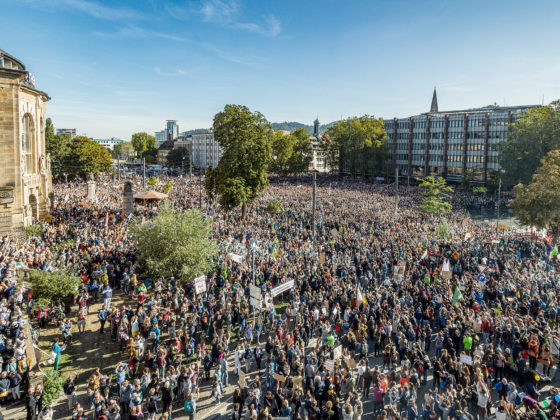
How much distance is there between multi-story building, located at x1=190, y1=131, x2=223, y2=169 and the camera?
124m

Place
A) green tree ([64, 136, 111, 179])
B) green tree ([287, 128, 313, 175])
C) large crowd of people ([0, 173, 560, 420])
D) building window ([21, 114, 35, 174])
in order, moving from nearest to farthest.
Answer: large crowd of people ([0, 173, 560, 420])
building window ([21, 114, 35, 174])
green tree ([64, 136, 111, 179])
green tree ([287, 128, 313, 175])

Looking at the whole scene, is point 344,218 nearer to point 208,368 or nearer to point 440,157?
point 208,368

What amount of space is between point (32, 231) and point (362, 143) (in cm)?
6613

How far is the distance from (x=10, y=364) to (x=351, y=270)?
1597cm

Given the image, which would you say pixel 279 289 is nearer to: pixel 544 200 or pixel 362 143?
pixel 544 200

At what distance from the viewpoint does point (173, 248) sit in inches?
780

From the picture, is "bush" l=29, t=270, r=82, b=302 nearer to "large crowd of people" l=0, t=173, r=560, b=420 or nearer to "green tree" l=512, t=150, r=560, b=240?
"large crowd of people" l=0, t=173, r=560, b=420

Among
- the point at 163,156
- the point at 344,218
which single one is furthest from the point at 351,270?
the point at 163,156

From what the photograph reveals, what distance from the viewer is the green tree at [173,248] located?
64.4 ft

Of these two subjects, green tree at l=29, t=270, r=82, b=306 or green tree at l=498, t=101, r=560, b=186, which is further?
green tree at l=498, t=101, r=560, b=186

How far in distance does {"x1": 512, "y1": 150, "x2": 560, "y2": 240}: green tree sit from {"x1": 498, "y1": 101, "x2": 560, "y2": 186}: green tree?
20814 mm

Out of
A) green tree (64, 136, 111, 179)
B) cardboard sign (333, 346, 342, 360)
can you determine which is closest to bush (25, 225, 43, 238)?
cardboard sign (333, 346, 342, 360)

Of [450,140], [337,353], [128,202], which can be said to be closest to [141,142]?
[450,140]

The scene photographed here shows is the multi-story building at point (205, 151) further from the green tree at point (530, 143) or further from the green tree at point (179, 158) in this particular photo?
the green tree at point (530, 143)
